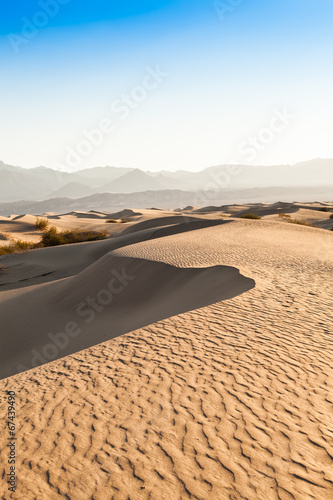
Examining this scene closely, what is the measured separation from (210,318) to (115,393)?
77.2 inches

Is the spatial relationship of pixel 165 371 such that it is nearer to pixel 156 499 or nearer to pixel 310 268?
pixel 156 499

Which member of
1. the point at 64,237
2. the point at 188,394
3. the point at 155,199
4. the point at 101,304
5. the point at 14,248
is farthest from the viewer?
the point at 155,199

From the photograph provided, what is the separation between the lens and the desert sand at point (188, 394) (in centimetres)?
220

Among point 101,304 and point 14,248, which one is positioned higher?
point 14,248

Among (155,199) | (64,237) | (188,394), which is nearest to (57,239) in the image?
(64,237)

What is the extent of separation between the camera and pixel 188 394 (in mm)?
3041

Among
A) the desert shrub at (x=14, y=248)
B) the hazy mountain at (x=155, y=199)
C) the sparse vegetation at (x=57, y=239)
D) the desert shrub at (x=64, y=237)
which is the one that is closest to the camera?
the desert shrub at (x=14, y=248)

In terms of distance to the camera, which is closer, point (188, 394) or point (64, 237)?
point (188, 394)

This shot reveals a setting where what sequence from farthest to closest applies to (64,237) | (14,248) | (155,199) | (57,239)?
(155,199) → (64,237) → (57,239) → (14,248)

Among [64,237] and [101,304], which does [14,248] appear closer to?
[64,237]

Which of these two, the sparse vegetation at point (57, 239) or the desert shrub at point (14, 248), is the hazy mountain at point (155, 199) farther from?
the desert shrub at point (14, 248)

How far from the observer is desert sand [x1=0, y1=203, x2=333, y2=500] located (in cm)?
220

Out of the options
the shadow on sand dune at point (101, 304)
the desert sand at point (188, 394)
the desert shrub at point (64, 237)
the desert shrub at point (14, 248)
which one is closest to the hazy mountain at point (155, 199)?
the desert shrub at point (64, 237)

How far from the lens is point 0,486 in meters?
2.21
